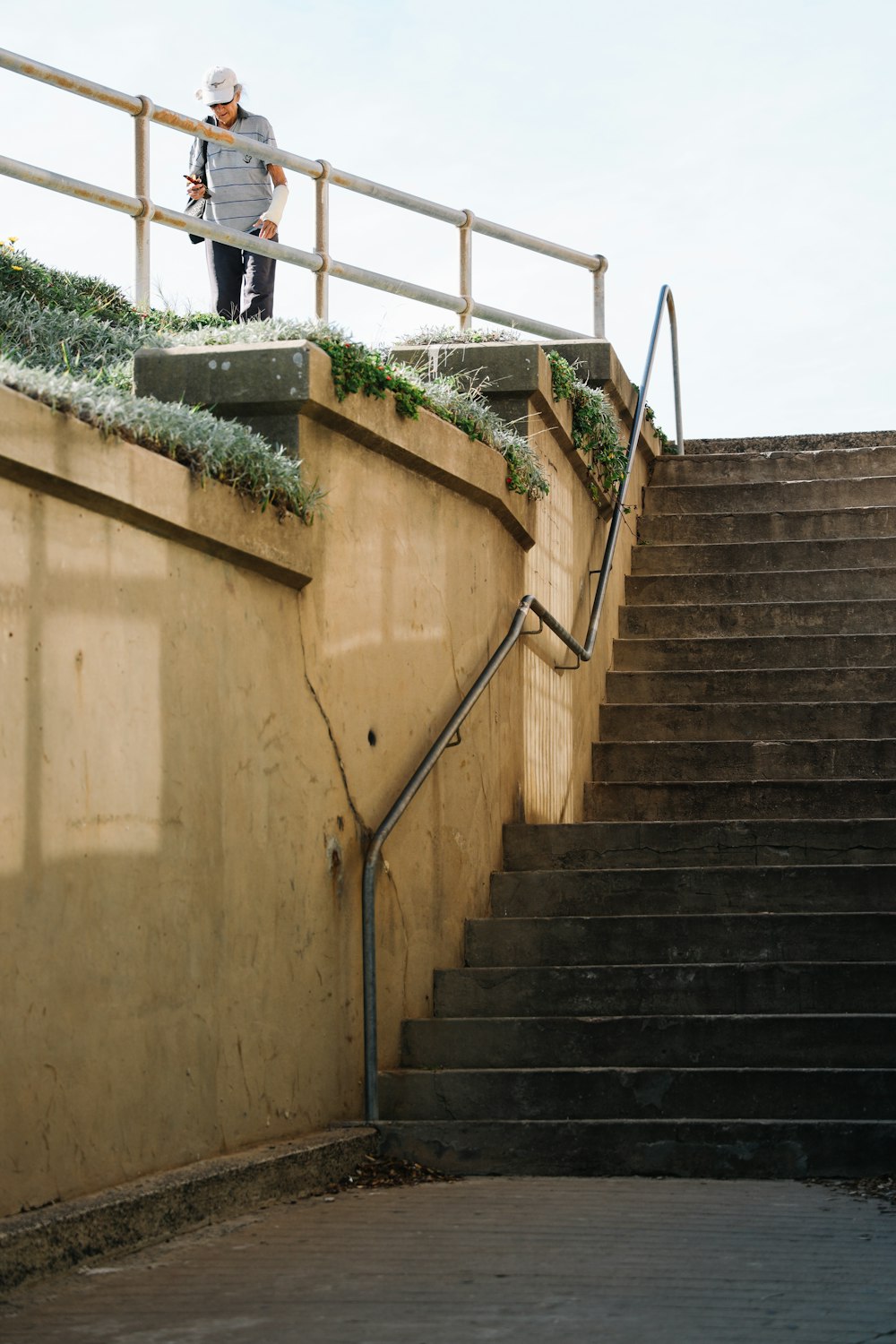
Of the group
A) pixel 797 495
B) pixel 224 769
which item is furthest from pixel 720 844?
pixel 797 495

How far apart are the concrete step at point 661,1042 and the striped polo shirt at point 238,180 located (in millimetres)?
4753

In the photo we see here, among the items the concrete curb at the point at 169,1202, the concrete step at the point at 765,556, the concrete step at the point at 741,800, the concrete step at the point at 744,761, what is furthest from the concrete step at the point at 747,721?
the concrete curb at the point at 169,1202

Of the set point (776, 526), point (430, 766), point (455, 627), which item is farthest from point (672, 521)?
point (430, 766)

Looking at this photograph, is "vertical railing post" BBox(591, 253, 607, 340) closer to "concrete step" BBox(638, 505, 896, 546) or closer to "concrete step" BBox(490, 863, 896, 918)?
"concrete step" BBox(638, 505, 896, 546)

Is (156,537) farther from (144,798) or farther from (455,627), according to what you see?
(455,627)

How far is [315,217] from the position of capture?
9.18m

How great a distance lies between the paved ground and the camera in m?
3.92

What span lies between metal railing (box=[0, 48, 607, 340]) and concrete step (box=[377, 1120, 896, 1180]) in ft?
13.8

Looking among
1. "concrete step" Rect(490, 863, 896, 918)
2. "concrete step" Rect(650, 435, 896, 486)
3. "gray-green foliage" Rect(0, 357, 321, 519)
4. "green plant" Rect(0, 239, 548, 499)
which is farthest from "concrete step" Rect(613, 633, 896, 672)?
"gray-green foliage" Rect(0, 357, 321, 519)

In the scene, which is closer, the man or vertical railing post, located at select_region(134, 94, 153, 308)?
vertical railing post, located at select_region(134, 94, 153, 308)

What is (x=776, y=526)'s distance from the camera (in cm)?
1099

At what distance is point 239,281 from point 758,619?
3.50 meters

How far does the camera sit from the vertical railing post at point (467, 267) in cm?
993

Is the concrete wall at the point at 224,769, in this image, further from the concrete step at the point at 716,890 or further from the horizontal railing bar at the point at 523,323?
the horizontal railing bar at the point at 523,323
